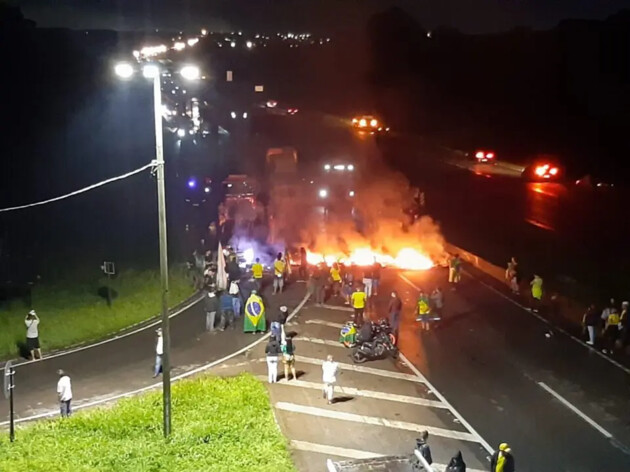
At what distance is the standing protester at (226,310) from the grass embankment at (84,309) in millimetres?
3773

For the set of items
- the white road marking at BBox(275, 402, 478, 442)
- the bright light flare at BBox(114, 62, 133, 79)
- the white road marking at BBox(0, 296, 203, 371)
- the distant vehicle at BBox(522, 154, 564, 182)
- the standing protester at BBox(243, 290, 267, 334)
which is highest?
the bright light flare at BBox(114, 62, 133, 79)

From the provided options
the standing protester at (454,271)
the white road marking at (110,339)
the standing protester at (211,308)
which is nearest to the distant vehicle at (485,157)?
the standing protester at (454,271)

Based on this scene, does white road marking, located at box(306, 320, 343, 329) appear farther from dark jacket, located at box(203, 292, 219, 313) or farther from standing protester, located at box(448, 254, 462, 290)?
standing protester, located at box(448, 254, 462, 290)

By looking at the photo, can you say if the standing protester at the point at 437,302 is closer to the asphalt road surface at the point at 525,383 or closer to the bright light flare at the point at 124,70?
the asphalt road surface at the point at 525,383

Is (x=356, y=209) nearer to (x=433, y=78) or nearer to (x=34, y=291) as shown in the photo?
(x=34, y=291)

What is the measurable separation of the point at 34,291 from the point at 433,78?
71586 millimetres

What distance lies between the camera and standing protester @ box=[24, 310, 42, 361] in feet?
72.2

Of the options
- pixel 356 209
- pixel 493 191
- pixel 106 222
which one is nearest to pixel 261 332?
pixel 356 209

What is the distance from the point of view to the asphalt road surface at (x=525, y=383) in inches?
639

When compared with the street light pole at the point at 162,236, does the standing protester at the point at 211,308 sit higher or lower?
lower

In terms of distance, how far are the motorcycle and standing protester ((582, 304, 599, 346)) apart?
19.7 ft

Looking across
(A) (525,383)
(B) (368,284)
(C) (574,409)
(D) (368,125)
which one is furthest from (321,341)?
(D) (368,125)

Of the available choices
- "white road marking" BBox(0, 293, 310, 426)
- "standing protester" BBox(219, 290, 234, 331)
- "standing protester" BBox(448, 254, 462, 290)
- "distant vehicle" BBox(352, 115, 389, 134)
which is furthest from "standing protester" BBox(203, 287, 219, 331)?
"distant vehicle" BBox(352, 115, 389, 134)

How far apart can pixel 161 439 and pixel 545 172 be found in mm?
41320
